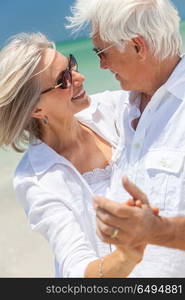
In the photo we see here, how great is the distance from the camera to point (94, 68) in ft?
38.0

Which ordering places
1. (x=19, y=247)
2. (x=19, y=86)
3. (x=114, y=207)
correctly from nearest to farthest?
(x=114, y=207)
(x=19, y=86)
(x=19, y=247)

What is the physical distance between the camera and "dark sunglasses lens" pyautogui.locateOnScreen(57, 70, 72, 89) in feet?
8.33

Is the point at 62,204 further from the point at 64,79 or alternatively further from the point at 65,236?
the point at 64,79

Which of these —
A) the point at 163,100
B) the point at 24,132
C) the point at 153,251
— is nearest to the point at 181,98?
the point at 163,100

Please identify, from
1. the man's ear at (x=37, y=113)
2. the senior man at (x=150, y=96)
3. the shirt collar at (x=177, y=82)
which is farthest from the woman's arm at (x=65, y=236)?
the shirt collar at (x=177, y=82)

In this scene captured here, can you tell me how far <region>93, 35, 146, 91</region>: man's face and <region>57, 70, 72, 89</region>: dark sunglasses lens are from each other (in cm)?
27

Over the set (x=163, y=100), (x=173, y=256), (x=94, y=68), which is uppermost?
(x=163, y=100)

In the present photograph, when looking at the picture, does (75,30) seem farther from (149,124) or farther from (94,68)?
(94,68)

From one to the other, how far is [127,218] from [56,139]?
1021 mm

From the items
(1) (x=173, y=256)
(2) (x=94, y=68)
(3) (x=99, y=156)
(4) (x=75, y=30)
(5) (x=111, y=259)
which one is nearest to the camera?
(5) (x=111, y=259)

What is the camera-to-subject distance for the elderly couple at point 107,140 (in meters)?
1.91

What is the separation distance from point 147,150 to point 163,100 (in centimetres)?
18

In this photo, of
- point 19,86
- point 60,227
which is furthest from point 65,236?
point 19,86

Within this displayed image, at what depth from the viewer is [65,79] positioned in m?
2.55
